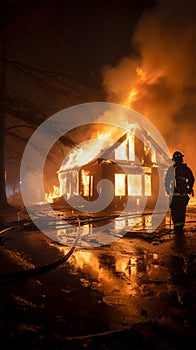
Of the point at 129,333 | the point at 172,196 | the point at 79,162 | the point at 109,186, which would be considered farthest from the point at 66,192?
the point at 129,333

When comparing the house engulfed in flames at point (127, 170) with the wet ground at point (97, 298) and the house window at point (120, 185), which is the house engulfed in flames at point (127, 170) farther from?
the wet ground at point (97, 298)

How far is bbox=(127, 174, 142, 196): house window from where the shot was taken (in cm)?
2262

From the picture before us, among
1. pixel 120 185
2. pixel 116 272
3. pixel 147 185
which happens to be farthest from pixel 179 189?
pixel 147 185

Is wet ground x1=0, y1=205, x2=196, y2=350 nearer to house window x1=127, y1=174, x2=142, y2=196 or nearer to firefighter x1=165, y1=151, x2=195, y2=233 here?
firefighter x1=165, y1=151, x2=195, y2=233

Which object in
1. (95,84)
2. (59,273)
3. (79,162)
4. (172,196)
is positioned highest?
(95,84)

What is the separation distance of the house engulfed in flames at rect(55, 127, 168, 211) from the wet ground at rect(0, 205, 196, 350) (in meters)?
16.0

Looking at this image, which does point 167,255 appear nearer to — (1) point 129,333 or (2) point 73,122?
(1) point 129,333

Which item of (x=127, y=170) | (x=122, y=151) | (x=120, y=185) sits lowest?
(x=120, y=185)

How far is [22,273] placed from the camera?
327 cm

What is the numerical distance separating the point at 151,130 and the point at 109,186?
33.6 ft

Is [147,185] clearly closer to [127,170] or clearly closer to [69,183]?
[127,170]

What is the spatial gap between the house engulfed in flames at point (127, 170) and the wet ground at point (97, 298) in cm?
1598

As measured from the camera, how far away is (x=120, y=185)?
72.6 ft

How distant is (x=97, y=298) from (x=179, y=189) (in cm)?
570
